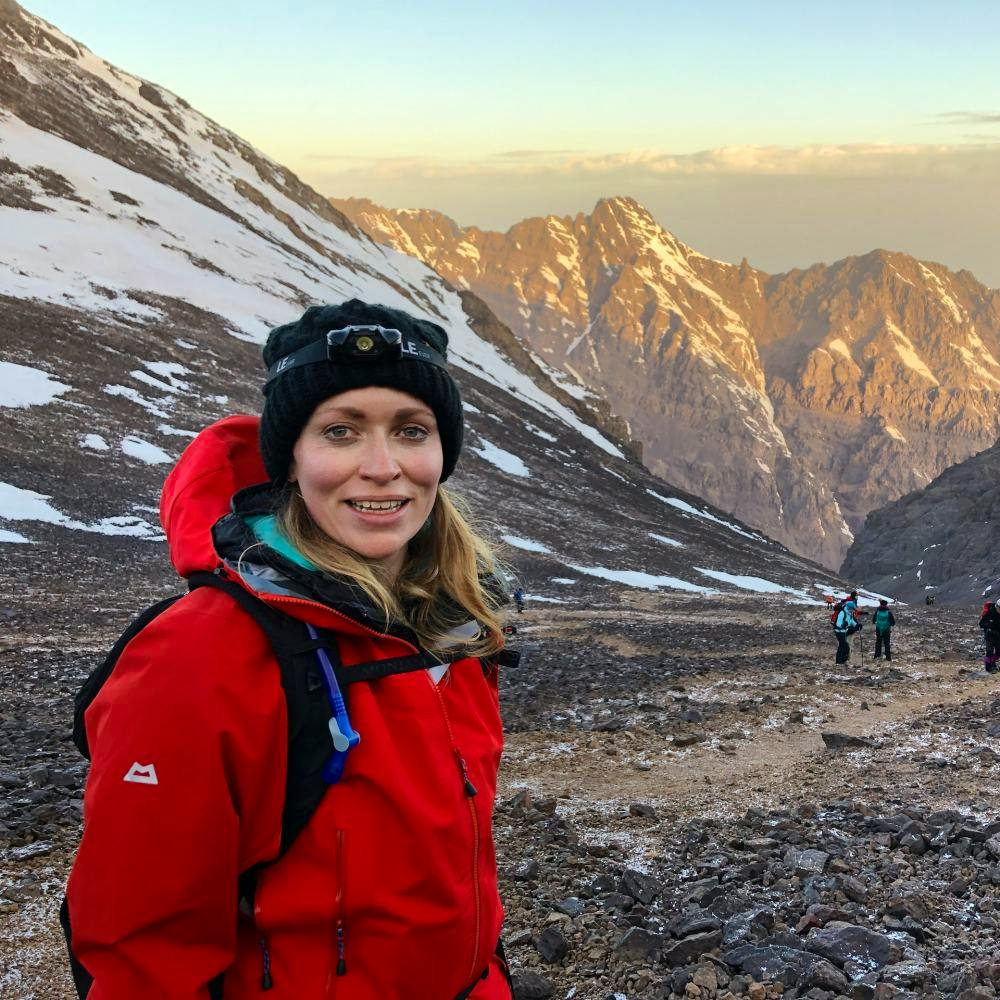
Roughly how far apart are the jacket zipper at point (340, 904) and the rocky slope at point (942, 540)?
7613 centimetres

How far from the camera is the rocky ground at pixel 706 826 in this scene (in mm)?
5895


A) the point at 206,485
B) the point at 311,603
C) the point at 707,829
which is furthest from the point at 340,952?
the point at 707,829

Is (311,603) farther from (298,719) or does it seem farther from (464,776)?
(464,776)

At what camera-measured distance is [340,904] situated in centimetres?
271

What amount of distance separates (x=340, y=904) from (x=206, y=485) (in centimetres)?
154

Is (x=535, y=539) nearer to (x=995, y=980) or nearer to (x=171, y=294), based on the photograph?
(x=171, y=294)

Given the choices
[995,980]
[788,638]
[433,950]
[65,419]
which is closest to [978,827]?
[995,980]

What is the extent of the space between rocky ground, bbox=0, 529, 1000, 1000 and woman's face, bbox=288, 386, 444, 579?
3.95 meters

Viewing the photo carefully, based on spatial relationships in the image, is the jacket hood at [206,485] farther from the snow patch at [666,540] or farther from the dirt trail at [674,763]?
the snow patch at [666,540]

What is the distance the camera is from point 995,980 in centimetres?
518

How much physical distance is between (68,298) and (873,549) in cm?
10840

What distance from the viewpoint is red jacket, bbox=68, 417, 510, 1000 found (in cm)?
246

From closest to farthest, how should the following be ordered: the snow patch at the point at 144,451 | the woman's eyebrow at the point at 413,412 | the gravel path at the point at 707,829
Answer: the woman's eyebrow at the point at 413,412
the gravel path at the point at 707,829
the snow patch at the point at 144,451

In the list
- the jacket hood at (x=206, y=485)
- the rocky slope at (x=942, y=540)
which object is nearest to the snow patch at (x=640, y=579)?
the rocky slope at (x=942, y=540)
